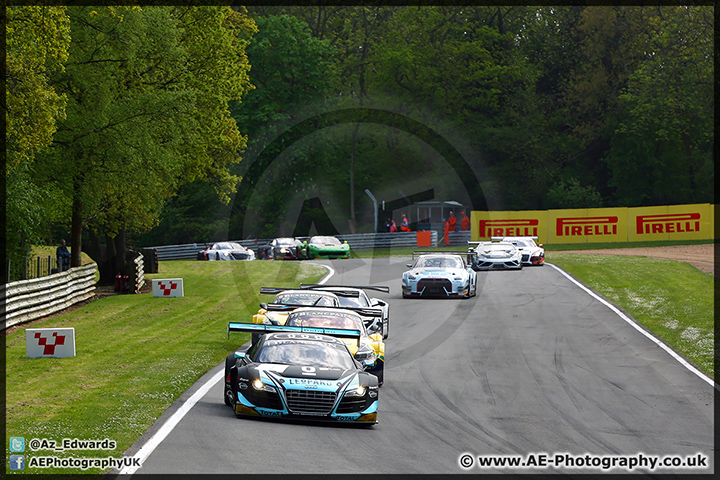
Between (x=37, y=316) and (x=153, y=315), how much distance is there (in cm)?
321

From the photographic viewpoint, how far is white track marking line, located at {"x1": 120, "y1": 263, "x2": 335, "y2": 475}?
28.2ft

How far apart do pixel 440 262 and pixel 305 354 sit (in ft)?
50.5

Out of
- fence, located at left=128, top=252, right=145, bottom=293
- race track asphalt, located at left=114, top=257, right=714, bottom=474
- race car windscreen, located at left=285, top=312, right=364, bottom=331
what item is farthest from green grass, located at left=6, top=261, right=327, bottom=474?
race car windscreen, located at left=285, top=312, right=364, bottom=331

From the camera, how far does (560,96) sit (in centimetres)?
7538

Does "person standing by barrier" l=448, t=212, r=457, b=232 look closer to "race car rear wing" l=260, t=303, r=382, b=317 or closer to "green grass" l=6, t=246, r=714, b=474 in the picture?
"green grass" l=6, t=246, r=714, b=474

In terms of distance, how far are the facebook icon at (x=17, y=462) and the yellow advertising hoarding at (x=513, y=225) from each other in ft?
146

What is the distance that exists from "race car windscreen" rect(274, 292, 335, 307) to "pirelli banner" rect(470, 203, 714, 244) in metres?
35.7

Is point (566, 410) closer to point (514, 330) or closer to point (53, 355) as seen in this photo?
point (514, 330)

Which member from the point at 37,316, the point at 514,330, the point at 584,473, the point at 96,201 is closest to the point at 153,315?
the point at 37,316

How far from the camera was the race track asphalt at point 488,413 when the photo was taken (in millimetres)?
8766

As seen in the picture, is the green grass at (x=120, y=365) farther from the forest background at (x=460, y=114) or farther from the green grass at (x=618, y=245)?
the green grass at (x=618, y=245)

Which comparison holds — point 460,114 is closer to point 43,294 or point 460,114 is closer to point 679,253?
point 679,253

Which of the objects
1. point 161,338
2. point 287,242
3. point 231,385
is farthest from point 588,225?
point 231,385

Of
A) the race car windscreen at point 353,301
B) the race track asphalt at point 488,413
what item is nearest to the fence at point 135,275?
the race track asphalt at point 488,413
